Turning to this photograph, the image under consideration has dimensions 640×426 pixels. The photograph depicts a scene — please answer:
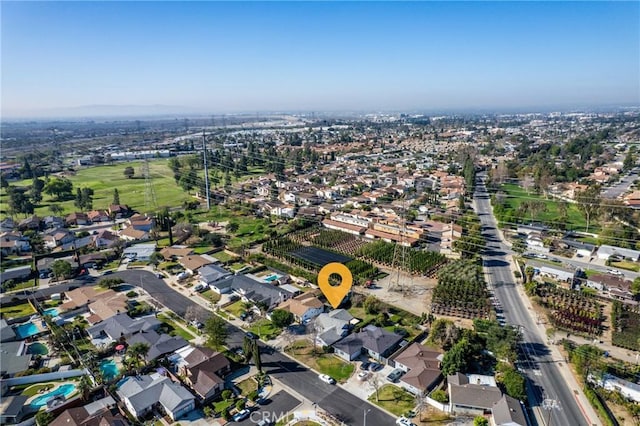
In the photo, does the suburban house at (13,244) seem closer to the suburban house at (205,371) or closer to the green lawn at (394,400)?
the suburban house at (205,371)

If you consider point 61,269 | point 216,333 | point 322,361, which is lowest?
point 322,361

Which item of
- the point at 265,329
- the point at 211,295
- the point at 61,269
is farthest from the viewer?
the point at 61,269

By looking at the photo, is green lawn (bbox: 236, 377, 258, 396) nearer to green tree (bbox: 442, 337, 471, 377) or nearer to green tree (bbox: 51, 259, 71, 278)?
green tree (bbox: 442, 337, 471, 377)

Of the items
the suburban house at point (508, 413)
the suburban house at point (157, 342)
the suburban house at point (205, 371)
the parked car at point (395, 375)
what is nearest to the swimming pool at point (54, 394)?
the suburban house at point (157, 342)

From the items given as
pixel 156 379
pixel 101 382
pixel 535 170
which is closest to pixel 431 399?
pixel 156 379

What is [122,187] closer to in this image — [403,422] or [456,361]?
[456,361]

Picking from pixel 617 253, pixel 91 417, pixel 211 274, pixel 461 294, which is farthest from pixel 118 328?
pixel 617 253
